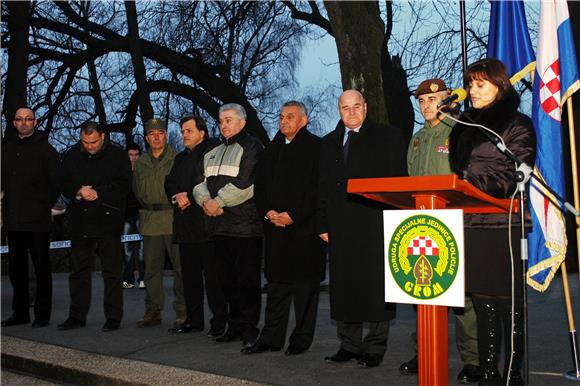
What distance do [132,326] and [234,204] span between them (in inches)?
78.7

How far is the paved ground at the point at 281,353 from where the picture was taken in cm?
550

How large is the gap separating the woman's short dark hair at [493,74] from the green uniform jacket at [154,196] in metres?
4.07

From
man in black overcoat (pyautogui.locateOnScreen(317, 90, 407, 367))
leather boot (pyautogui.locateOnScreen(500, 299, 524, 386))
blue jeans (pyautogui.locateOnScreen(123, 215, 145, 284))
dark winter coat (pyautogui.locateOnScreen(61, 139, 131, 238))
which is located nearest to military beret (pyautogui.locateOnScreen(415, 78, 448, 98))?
man in black overcoat (pyautogui.locateOnScreen(317, 90, 407, 367))

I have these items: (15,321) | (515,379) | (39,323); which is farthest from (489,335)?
(15,321)

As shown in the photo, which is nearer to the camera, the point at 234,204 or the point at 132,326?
the point at 234,204

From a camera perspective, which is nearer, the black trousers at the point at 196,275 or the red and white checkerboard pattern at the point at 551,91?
the red and white checkerboard pattern at the point at 551,91

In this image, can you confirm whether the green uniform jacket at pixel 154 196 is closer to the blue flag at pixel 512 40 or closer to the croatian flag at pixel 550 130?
the blue flag at pixel 512 40

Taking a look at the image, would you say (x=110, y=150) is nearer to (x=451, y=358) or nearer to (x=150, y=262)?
(x=150, y=262)

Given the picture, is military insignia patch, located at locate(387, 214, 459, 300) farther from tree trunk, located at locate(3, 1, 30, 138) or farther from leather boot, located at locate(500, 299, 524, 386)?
tree trunk, located at locate(3, 1, 30, 138)

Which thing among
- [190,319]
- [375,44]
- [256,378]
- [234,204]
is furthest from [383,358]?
[375,44]

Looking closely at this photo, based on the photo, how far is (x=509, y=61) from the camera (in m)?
5.88

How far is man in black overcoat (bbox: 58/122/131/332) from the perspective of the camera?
7.94 m

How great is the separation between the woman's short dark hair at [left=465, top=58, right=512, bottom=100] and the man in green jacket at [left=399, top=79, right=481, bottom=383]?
2.30 feet

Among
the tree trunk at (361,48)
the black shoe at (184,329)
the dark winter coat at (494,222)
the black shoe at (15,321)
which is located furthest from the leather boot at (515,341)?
the tree trunk at (361,48)
